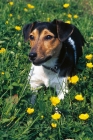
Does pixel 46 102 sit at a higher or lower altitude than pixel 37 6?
lower

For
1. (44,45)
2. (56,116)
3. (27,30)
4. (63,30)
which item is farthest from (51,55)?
(56,116)

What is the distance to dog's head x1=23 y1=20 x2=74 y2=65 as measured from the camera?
4.95m

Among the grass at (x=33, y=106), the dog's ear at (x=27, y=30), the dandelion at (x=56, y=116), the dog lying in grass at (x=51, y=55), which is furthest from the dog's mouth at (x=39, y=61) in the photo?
the dandelion at (x=56, y=116)

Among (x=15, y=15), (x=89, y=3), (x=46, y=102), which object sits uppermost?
(x=89, y=3)

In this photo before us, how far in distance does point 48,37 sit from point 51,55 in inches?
9.4

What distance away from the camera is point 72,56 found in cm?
557

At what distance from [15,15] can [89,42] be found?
5.21ft

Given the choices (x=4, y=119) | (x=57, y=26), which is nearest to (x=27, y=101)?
(x=4, y=119)

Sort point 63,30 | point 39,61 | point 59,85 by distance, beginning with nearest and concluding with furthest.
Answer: point 39,61, point 63,30, point 59,85

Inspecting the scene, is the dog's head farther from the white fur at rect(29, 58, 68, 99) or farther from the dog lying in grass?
the white fur at rect(29, 58, 68, 99)

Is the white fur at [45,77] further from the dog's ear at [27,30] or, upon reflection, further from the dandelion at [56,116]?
the dandelion at [56,116]

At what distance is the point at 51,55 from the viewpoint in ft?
16.5

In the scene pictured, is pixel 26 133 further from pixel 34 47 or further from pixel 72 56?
pixel 72 56

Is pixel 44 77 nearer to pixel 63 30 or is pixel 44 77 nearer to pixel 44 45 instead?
pixel 44 45
